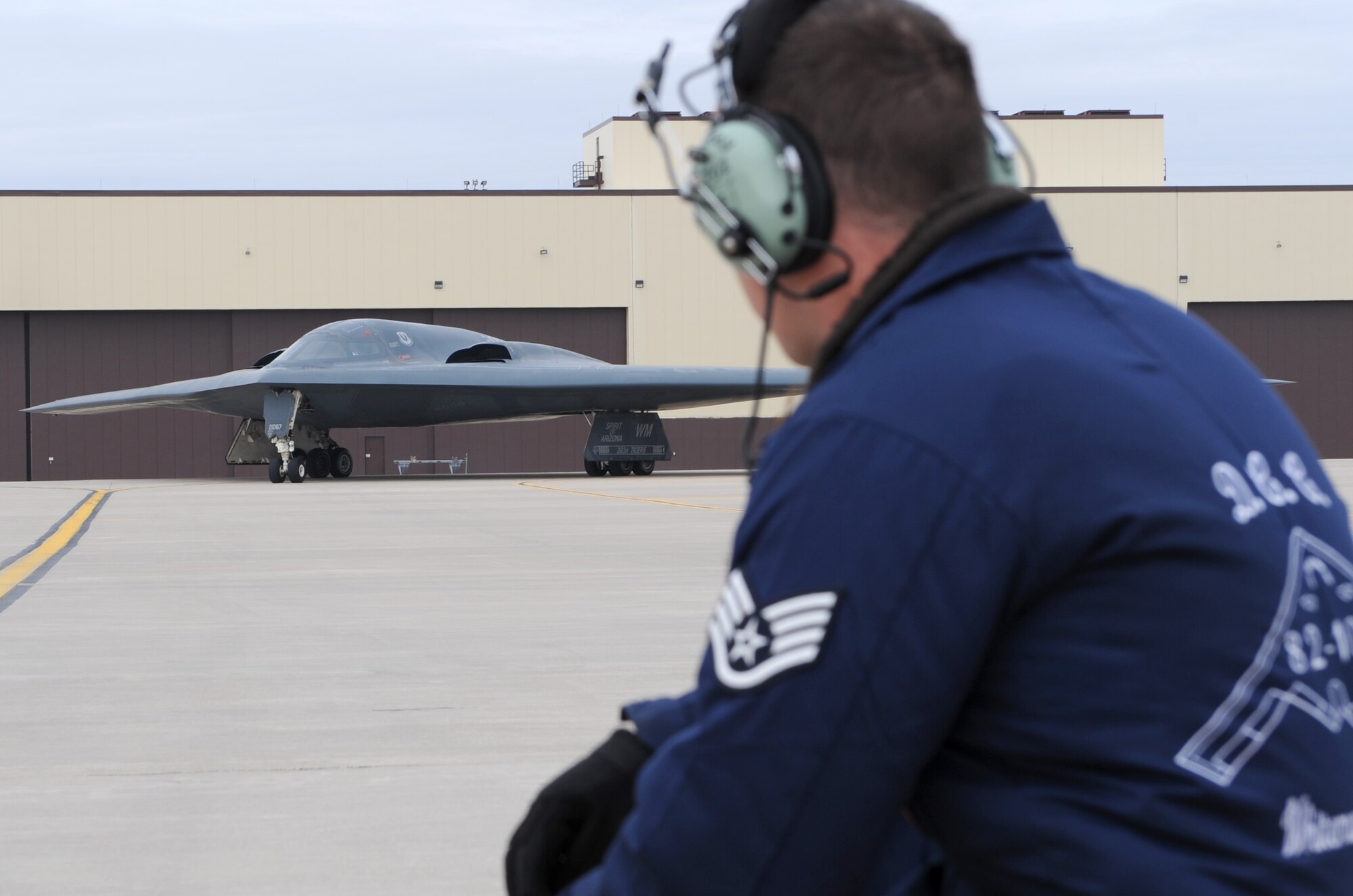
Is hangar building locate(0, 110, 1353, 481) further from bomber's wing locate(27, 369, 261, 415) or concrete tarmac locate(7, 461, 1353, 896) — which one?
concrete tarmac locate(7, 461, 1353, 896)

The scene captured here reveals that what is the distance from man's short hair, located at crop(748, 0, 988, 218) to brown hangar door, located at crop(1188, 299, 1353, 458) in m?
46.9

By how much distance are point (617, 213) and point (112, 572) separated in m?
33.7

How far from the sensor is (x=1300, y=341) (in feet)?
153

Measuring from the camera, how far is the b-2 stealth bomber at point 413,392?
3111cm

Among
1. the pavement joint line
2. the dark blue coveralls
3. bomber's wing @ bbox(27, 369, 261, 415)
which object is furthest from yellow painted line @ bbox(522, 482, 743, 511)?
the dark blue coveralls

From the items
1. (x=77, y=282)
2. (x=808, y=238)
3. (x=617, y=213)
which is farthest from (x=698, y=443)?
(x=808, y=238)

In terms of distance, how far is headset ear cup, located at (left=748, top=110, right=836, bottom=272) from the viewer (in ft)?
6.39

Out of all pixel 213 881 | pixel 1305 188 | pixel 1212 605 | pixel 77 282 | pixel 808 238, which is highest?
pixel 1305 188

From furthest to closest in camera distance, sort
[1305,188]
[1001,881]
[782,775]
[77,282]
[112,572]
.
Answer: [1305,188] → [77,282] → [112,572] → [1001,881] → [782,775]

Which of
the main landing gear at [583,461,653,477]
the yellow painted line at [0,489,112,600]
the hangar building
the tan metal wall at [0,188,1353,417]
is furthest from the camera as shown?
the hangar building

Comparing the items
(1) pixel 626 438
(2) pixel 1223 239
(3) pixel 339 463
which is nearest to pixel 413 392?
(3) pixel 339 463

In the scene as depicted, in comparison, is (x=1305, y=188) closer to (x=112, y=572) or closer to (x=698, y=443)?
(x=698, y=443)

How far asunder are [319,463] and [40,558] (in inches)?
836

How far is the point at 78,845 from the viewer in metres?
4.37
